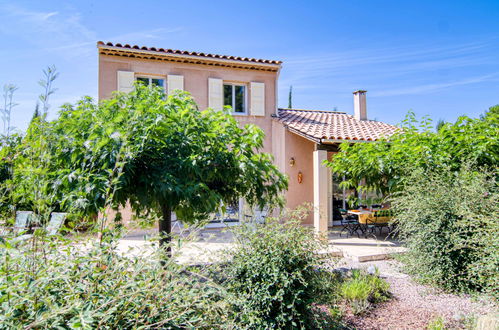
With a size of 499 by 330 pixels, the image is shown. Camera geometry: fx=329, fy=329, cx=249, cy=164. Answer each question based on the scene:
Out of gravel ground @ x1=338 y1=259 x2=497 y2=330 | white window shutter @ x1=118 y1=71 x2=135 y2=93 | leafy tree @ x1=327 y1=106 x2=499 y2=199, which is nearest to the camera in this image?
gravel ground @ x1=338 y1=259 x2=497 y2=330

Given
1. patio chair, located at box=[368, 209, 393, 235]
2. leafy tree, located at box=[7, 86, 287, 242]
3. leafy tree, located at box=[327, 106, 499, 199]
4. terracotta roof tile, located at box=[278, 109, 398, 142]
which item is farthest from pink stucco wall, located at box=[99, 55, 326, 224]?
leafy tree, located at box=[7, 86, 287, 242]

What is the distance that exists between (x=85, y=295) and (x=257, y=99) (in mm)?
11818

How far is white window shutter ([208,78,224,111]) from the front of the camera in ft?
41.0

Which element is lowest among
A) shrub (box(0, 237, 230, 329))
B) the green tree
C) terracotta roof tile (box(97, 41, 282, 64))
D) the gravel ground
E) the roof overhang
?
the gravel ground

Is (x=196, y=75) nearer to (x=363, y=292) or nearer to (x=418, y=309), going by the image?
(x=363, y=292)

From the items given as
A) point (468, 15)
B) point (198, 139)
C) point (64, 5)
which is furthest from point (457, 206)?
point (468, 15)

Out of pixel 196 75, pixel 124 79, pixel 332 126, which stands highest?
pixel 196 75

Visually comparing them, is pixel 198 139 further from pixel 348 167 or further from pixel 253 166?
pixel 348 167

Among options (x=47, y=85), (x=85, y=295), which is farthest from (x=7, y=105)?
(x=85, y=295)

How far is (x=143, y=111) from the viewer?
4398mm

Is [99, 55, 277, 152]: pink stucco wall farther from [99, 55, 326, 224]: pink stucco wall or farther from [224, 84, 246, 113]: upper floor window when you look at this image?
→ [224, 84, 246, 113]: upper floor window

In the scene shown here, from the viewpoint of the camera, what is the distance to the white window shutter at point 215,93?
1250 centimetres

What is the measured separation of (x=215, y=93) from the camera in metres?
12.5

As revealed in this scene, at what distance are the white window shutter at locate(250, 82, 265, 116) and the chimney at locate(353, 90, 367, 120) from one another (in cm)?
Result: 610
